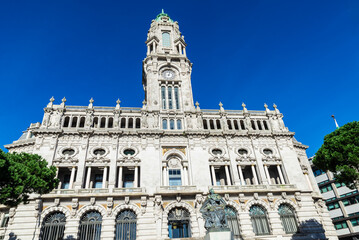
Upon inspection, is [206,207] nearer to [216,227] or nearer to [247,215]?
[216,227]

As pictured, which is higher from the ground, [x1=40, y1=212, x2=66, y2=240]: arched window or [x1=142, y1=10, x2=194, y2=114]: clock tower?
[x1=142, y1=10, x2=194, y2=114]: clock tower

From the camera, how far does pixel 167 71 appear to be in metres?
47.6

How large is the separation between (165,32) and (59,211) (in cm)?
4089

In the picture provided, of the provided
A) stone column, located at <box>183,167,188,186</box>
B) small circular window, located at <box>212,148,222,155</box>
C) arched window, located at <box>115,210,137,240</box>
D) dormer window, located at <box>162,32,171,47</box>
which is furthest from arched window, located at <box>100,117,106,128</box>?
dormer window, located at <box>162,32,171,47</box>

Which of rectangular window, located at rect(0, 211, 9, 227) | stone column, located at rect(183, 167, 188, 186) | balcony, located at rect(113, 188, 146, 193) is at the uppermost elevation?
stone column, located at rect(183, 167, 188, 186)

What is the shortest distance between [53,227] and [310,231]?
3321 centimetres

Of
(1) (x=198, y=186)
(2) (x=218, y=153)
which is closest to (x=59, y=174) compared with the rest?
(1) (x=198, y=186)

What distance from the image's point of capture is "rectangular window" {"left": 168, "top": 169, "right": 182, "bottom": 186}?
36438mm

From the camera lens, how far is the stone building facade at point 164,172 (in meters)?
30.7

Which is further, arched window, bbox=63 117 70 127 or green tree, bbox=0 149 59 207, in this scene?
arched window, bbox=63 117 70 127

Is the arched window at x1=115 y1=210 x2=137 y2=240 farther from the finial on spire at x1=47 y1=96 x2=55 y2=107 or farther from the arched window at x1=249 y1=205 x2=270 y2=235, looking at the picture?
the finial on spire at x1=47 y1=96 x2=55 y2=107

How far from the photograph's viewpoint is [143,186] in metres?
33.7

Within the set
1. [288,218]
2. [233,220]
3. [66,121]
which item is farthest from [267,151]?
[66,121]

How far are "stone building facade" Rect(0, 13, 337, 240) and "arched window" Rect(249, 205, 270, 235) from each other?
131 mm
